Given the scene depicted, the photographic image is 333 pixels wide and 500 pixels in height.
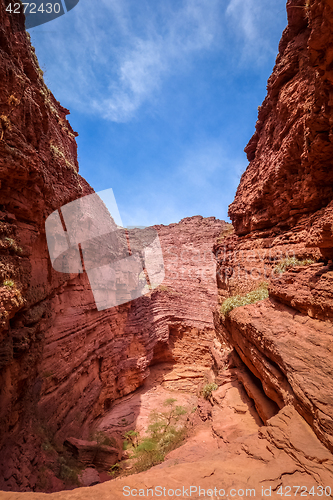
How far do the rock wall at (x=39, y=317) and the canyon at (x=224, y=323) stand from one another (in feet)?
0.16

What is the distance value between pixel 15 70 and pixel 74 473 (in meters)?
12.0

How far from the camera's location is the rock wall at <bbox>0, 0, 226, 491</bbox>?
5.44 metres

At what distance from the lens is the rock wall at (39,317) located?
214 inches

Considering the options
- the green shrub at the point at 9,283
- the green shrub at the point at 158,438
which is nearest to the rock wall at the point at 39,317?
the green shrub at the point at 9,283

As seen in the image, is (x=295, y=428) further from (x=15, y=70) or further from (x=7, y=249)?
(x=15, y=70)

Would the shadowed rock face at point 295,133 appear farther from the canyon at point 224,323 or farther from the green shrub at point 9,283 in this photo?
the green shrub at point 9,283

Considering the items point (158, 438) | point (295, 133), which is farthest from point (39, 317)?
point (295, 133)

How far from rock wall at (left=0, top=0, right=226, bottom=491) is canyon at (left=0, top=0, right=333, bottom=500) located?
50 mm

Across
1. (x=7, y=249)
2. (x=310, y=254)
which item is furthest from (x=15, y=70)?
(x=310, y=254)

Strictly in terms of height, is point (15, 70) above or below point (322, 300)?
above

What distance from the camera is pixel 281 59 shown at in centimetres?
812

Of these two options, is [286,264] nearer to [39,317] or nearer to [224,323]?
[224,323]

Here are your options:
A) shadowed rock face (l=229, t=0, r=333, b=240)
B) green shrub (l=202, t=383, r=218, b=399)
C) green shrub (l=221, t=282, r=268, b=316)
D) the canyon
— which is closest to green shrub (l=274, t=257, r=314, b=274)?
the canyon

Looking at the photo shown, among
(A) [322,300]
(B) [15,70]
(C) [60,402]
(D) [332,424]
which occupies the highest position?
(B) [15,70]
